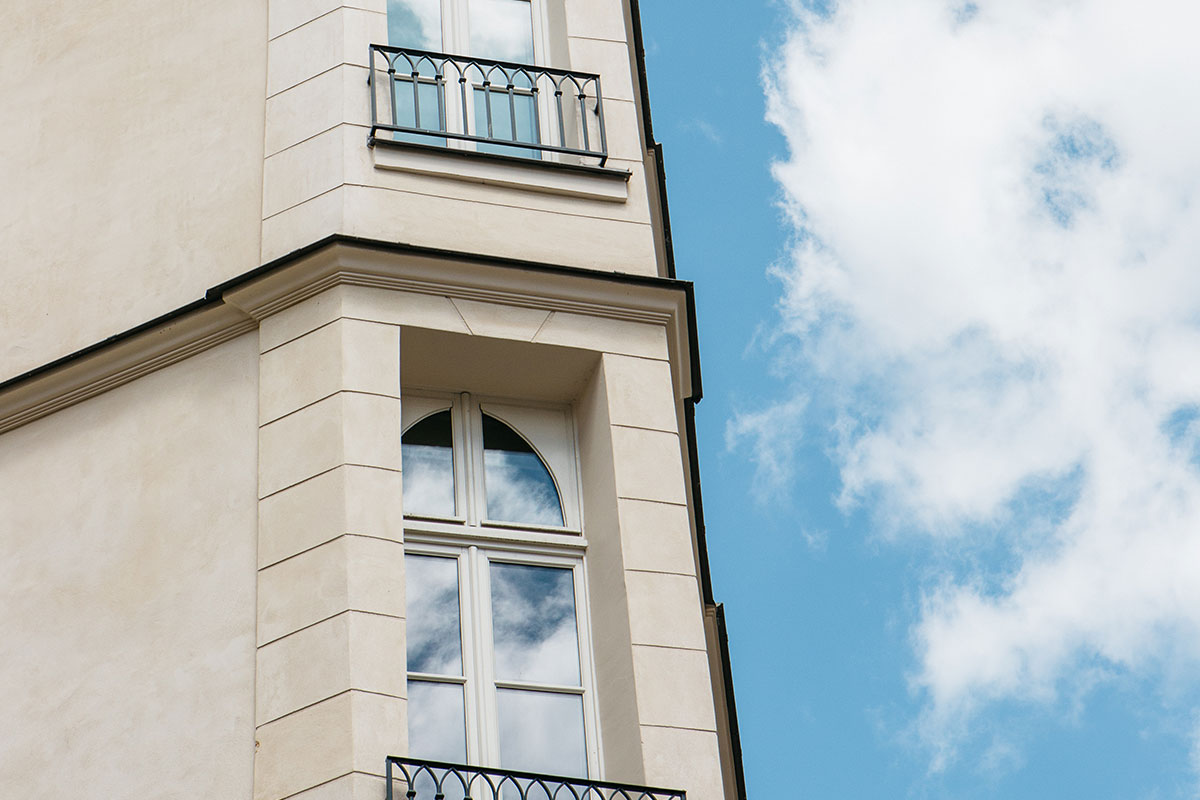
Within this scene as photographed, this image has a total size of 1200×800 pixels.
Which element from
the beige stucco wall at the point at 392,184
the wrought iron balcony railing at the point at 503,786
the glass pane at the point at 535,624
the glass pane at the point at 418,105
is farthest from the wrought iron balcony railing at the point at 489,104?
the wrought iron balcony railing at the point at 503,786

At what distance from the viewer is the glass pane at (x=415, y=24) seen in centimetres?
1162

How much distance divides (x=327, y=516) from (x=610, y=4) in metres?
4.52

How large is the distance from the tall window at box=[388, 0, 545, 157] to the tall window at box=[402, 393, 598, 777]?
188cm

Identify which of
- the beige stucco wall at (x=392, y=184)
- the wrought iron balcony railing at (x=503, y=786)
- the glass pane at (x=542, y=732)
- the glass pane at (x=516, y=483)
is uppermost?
the beige stucco wall at (x=392, y=184)

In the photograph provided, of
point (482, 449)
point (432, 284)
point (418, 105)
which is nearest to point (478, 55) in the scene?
point (418, 105)

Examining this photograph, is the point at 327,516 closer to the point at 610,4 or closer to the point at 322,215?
the point at 322,215

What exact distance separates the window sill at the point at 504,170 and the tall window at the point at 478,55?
35cm

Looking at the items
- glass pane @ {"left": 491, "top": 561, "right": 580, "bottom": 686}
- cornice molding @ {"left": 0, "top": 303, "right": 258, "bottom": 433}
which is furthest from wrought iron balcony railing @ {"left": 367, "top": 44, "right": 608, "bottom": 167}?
glass pane @ {"left": 491, "top": 561, "right": 580, "bottom": 686}

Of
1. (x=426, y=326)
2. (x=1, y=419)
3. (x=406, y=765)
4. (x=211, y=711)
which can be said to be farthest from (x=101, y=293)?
(x=406, y=765)

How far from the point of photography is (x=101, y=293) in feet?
35.7

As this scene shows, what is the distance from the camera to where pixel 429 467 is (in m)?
9.90

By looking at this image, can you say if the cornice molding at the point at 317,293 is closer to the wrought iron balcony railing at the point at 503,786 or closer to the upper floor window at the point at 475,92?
the upper floor window at the point at 475,92

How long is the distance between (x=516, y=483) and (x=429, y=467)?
0.48 metres

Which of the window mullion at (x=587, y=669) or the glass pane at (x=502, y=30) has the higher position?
the glass pane at (x=502, y=30)
